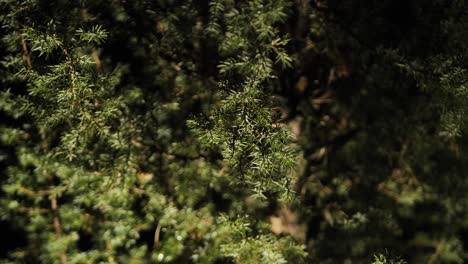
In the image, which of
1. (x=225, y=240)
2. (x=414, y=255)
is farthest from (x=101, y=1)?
(x=414, y=255)

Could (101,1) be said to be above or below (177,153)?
above

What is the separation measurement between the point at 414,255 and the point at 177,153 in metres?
1.00

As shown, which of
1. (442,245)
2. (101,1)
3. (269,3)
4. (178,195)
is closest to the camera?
(269,3)

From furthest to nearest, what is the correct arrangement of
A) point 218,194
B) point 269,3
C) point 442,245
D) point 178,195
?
point 442,245 → point 218,194 → point 178,195 → point 269,3

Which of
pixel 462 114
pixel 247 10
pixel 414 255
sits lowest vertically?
pixel 414 255

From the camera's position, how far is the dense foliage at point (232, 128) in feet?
2.85

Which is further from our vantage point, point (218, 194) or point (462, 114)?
point (218, 194)

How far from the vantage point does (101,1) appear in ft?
3.49

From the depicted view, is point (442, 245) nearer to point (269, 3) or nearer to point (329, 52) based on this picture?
point (329, 52)

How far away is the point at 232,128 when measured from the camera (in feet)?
2.59

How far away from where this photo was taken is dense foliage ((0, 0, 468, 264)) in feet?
2.85

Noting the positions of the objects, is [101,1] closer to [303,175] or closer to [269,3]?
[269,3]

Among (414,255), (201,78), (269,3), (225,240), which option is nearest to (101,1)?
(201,78)

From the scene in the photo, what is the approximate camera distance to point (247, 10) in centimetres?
98
